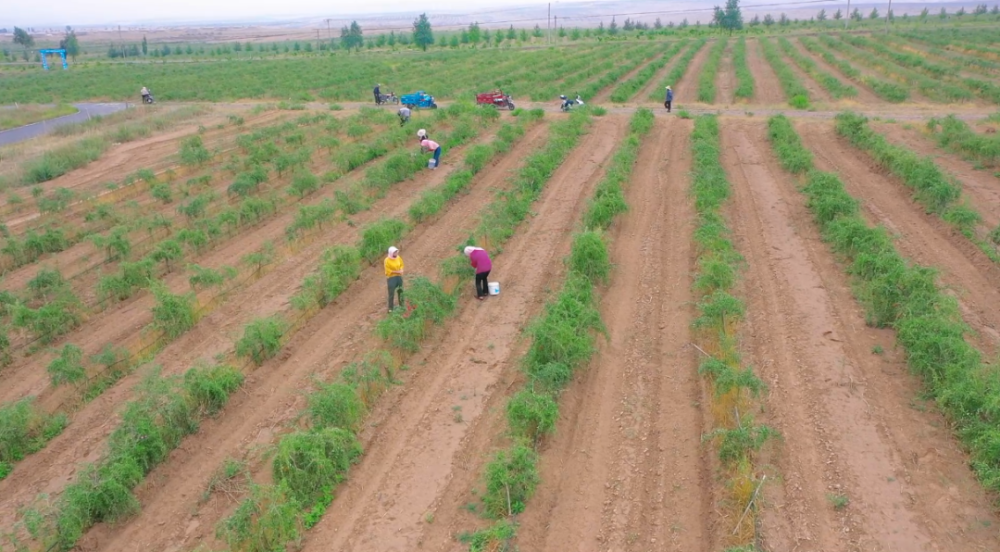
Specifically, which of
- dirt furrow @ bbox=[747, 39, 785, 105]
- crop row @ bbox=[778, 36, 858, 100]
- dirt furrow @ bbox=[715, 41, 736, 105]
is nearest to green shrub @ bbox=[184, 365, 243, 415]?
dirt furrow @ bbox=[715, 41, 736, 105]

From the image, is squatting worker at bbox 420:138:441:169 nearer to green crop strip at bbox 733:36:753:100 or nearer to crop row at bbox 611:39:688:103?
crop row at bbox 611:39:688:103

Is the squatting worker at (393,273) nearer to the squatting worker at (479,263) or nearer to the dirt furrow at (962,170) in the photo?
the squatting worker at (479,263)

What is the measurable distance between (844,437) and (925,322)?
9.00 ft

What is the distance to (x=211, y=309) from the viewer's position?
12055mm

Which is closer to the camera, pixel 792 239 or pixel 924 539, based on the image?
pixel 924 539

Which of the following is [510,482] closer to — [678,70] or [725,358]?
[725,358]

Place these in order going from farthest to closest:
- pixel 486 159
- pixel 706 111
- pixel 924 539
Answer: pixel 706 111 < pixel 486 159 < pixel 924 539

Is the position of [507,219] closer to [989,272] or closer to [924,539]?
[989,272]

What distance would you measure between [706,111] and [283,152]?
691 inches

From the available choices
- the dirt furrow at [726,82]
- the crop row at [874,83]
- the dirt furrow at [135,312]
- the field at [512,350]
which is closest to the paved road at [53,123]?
the field at [512,350]

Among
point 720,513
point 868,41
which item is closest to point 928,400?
point 720,513

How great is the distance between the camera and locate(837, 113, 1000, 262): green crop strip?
1407 cm

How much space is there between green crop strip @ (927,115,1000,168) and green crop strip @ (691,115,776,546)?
314 inches

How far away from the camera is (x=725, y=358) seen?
952 cm
